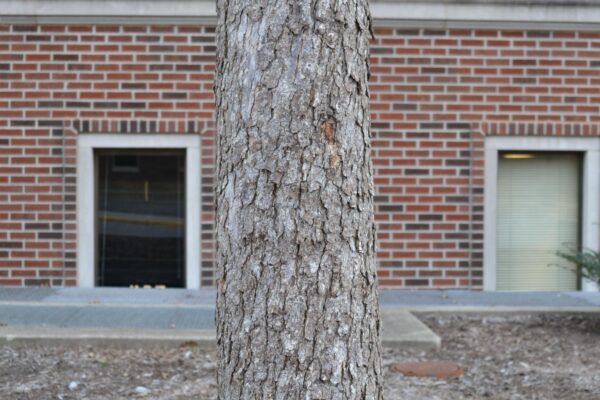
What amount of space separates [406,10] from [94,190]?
4028 mm

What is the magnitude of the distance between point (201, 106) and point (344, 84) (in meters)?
6.92

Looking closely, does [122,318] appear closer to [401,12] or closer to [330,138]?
[401,12]

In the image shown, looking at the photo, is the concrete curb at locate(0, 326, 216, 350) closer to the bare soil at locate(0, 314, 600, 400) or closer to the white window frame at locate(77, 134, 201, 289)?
the bare soil at locate(0, 314, 600, 400)

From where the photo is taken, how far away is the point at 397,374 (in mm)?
5602

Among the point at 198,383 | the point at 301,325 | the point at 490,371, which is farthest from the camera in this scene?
the point at 490,371

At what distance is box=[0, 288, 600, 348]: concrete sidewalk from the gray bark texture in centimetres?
385

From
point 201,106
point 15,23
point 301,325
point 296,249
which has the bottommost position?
point 301,325

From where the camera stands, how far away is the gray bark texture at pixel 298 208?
2340mm

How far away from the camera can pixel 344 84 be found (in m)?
2.38

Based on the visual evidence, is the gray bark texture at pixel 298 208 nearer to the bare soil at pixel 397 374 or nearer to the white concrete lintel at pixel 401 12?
the bare soil at pixel 397 374

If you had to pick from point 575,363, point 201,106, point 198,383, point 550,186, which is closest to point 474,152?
point 550,186

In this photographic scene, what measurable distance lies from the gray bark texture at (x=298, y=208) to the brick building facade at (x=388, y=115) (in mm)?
6758

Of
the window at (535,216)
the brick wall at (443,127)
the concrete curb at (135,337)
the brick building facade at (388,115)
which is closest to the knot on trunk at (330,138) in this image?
the concrete curb at (135,337)

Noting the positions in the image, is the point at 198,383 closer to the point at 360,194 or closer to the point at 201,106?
the point at 360,194
